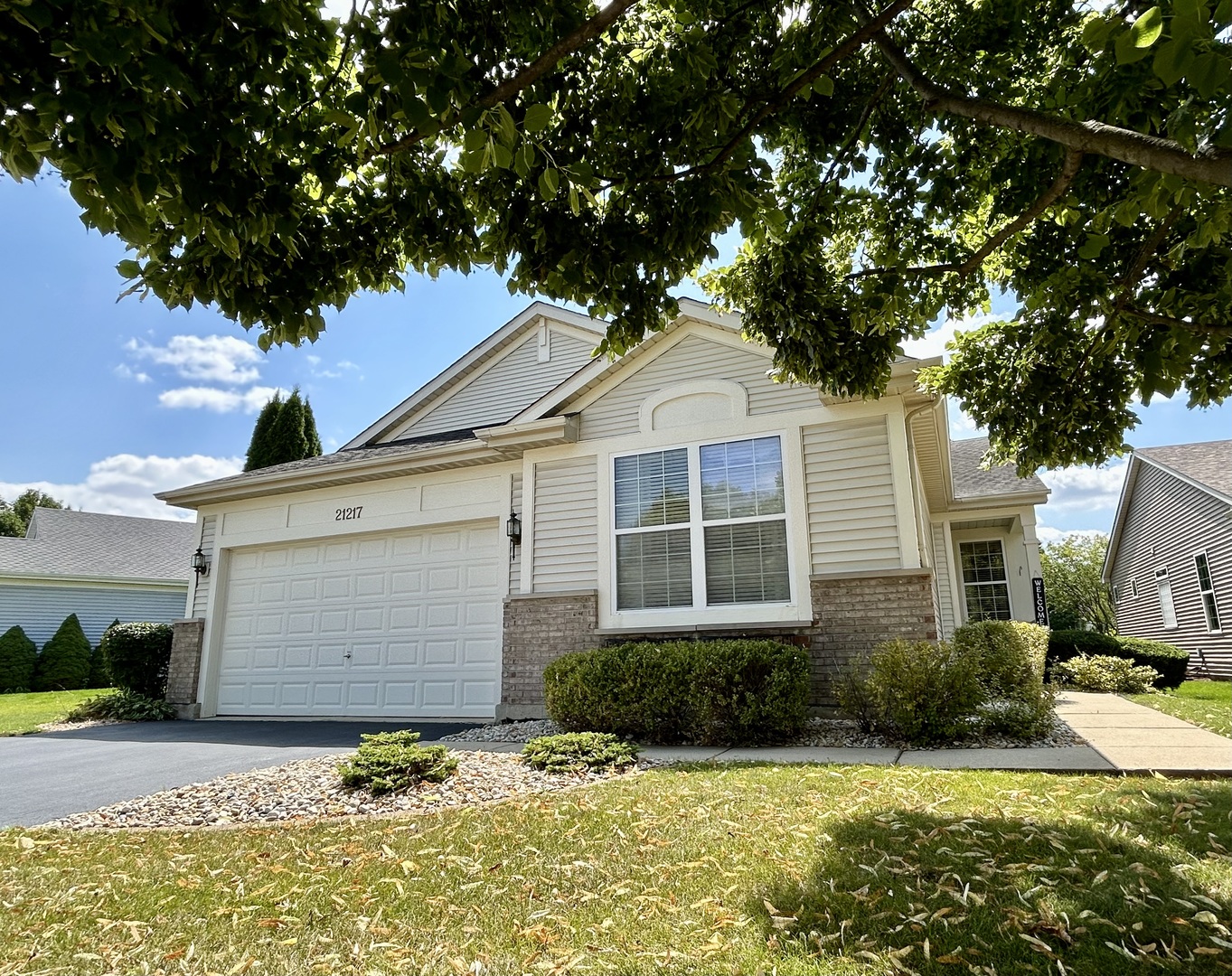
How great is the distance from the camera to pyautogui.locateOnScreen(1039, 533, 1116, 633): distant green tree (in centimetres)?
3186

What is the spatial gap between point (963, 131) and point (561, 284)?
3.21m

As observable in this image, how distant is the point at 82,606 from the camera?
21.0m

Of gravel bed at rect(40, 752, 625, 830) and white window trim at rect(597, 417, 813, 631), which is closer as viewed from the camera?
A: gravel bed at rect(40, 752, 625, 830)

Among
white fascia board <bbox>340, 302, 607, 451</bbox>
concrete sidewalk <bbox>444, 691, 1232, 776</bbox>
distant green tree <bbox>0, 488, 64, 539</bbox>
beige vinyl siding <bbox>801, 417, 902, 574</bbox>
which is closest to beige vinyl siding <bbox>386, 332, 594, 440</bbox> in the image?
white fascia board <bbox>340, 302, 607, 451</bbox>

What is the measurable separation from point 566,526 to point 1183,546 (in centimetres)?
1728

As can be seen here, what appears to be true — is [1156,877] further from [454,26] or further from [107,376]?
[107,376]

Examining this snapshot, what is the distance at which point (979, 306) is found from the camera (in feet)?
20.4

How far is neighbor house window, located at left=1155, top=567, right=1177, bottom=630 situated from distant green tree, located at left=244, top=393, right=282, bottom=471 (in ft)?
83.6

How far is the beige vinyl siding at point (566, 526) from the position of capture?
9289 mm

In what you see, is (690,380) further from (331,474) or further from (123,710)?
(123,710)

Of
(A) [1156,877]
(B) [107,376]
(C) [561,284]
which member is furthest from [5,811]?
(B) [107,376]

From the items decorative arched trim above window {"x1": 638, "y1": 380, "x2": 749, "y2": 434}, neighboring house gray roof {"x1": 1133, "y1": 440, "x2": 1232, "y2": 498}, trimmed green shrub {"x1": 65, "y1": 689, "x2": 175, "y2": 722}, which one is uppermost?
neighboring house gray roof {"x1": 1133, "y1": 440, "x2": 1232, "y2": 498}

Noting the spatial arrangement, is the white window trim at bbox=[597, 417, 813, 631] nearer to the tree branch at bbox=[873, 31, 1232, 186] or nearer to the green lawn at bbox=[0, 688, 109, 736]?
the tree branch at bbox=[873, 31, 1232, 186]

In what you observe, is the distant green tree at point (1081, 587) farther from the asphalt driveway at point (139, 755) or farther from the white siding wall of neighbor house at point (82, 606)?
the white siding wall of neighbor house at point (82, 606)
